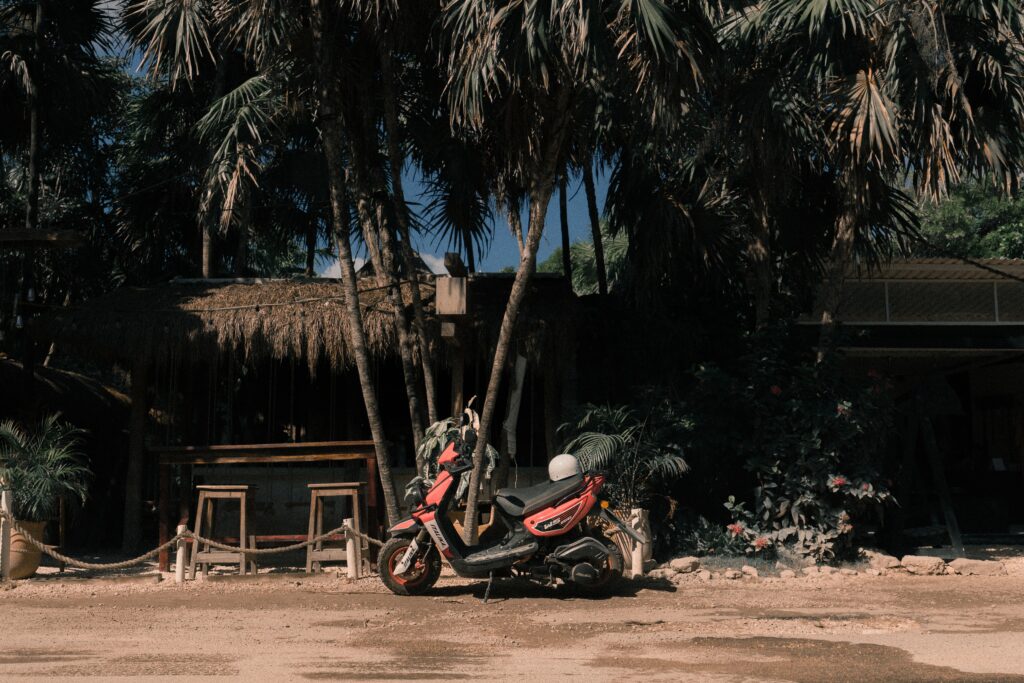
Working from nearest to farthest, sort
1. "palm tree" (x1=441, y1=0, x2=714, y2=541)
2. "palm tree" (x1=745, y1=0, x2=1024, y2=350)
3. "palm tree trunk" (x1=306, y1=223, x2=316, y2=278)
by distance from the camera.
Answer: "palm tree" (x1=441, y1=0, x2=714, y2=541) < "palm tree" (x1=745, y1=0, x2=1024, y2=350) < "palm tree trunk" (x1=306, y1=223, x2=316, y2=278)

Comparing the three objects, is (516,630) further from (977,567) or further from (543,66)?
(977,567)

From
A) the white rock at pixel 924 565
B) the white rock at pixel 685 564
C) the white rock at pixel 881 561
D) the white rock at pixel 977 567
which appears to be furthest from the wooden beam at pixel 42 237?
the white rock at pixel 977 567

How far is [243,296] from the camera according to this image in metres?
10.5

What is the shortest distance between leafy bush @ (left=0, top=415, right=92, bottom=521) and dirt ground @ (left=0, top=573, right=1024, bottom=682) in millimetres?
657

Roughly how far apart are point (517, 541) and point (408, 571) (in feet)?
2.76

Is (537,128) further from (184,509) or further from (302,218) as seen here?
(302,218)

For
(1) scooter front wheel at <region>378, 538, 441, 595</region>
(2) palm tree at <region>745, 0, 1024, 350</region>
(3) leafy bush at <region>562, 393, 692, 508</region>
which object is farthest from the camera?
(3) leafy bush at <region>562, 393, 692, 508</region>

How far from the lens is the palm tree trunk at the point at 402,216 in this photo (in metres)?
9.12

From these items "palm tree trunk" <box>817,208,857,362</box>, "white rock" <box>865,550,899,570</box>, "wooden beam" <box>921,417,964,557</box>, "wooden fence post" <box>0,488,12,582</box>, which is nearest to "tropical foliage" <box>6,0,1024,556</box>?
"palm tree trunk" <box>817,208,857,362</box>

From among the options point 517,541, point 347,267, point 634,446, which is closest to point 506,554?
point 517,541

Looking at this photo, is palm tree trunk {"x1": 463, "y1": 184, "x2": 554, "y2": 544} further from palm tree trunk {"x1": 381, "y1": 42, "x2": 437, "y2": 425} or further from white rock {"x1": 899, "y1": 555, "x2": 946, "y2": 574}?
white rock {"x1": 899, "y1": 555, "x2": 946, "y2": 574}

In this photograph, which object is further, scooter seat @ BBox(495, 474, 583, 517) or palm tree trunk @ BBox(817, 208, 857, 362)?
palm tree trunk @ BBox(817, 208, 857, 362)

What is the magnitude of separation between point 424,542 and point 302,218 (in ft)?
24.4

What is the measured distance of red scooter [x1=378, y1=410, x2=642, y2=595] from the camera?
775 cm
